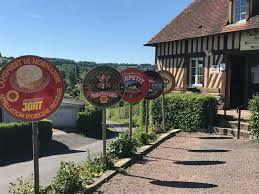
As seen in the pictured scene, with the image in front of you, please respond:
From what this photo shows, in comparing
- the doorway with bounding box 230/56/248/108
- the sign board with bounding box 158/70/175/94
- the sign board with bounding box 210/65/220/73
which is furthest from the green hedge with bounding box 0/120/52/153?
the sign board with bounding box 158/70/175/94

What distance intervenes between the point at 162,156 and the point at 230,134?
3.98m

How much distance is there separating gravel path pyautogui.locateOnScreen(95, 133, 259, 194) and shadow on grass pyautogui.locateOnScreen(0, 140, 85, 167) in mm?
12301

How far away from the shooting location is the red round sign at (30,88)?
5871 millimetres

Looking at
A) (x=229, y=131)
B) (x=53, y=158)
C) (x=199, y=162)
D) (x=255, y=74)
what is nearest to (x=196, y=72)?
(x=255, y=74)

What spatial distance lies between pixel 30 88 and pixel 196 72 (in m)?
14.2

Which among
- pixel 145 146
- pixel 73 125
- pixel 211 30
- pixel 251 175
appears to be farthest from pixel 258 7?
pixel 73 125

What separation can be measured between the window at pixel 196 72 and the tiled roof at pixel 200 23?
3.92ft

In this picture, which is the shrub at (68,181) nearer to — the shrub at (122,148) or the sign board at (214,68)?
the shrub at (122,148)

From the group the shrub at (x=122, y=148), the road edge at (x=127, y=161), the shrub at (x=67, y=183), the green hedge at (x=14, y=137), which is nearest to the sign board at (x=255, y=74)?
the road edge at (x=127, y=161)

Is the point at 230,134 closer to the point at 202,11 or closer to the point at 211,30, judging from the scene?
the point at 211,30

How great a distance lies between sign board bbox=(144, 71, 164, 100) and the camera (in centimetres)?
1203

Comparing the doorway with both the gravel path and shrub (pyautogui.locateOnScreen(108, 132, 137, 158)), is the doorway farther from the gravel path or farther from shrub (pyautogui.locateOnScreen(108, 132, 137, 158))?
shrub (pyautogui.locateOnScreen(108, 132, 137, 158))

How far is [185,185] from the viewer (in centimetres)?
697

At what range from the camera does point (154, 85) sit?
12.1 m
